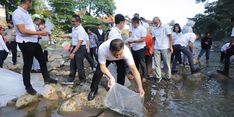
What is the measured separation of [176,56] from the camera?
10641mm

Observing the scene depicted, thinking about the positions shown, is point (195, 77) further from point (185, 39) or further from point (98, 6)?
point (98, 6)

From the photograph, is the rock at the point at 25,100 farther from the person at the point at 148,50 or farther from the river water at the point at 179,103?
the person at the point at 148,50

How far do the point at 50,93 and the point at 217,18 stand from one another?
2377 cm

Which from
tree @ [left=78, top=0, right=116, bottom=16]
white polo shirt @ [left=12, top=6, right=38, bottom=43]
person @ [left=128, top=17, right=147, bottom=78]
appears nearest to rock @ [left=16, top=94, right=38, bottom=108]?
white polo shirt @ [left=12, top=6, right=38, bottom=43]

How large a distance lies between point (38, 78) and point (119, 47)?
155 inches

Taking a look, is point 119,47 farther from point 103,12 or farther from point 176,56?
point 103,12

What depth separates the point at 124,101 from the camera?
17.4 ft

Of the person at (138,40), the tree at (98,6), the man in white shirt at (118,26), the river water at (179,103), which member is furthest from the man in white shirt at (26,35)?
the tree at (98,6)

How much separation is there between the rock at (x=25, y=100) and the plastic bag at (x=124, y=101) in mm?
1575

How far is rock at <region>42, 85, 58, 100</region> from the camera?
656 cm

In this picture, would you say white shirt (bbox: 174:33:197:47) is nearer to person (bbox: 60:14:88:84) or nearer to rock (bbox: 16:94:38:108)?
person (bbox: 60:14:88:84)

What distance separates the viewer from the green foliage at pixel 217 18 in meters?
26.1

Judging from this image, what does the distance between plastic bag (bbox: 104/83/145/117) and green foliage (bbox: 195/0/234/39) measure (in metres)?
22.0

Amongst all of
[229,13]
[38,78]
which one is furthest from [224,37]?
[38,78]
